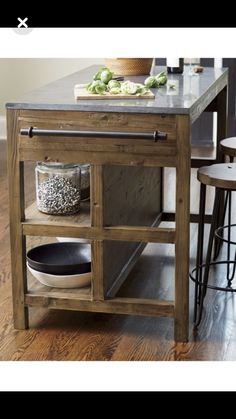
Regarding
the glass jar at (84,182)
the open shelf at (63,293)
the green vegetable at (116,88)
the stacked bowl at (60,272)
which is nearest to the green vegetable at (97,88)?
the green vegetable at (116,88)

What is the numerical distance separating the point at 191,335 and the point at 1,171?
3.12 m

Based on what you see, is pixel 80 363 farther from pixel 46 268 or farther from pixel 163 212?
pixel 163 212

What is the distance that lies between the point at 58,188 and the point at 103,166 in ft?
1.16

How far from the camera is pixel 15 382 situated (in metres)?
2.74

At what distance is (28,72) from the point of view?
6988mm

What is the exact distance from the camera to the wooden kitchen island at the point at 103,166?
2885mm

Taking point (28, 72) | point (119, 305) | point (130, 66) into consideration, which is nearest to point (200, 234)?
point (119, 305)

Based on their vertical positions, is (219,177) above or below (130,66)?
below

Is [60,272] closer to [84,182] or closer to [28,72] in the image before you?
[84,182]

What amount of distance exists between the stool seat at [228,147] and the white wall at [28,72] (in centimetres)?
325

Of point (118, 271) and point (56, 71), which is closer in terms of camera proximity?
point (118, 271)

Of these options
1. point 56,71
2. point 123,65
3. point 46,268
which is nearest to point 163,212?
point 123,65

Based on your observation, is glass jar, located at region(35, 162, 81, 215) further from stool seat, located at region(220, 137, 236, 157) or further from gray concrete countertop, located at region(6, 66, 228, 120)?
stool seat, located at region(220, 137, 236, 157)

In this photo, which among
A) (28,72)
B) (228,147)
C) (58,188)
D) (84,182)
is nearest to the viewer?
(58,188)
